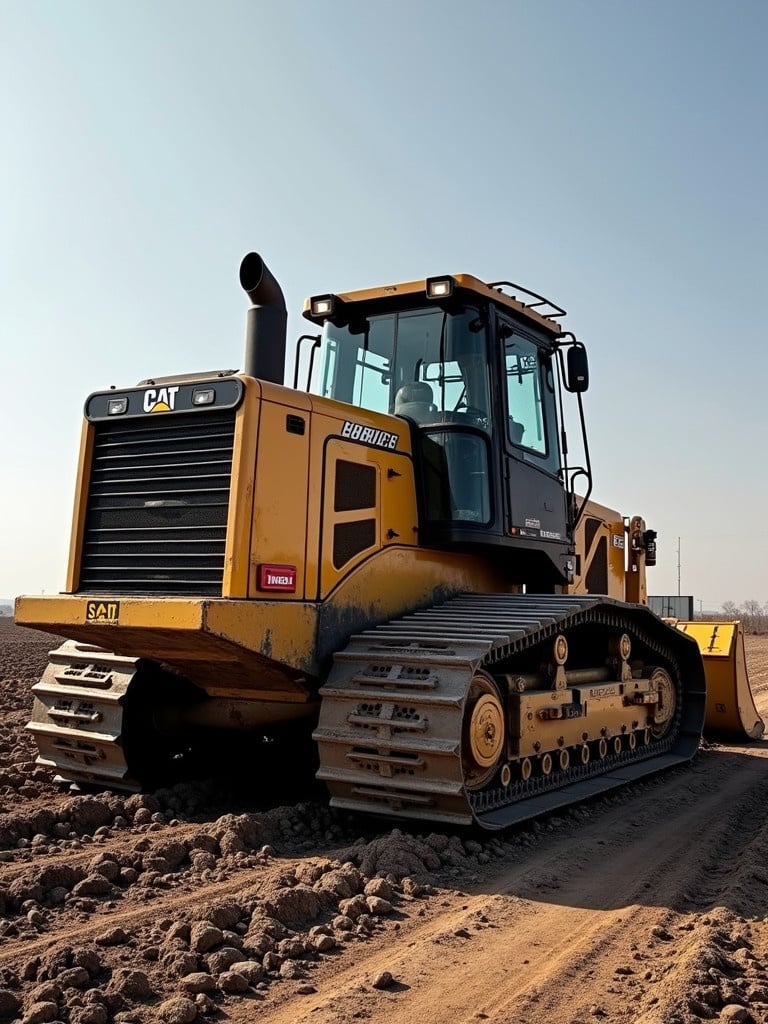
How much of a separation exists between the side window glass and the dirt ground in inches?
112

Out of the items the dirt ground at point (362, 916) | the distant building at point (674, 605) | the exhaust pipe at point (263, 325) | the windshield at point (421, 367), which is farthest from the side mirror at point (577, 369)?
the distant building at point (674, 605)

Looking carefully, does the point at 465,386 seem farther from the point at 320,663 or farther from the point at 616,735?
the point at 616,735

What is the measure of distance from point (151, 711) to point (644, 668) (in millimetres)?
4566

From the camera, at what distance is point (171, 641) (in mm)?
5562

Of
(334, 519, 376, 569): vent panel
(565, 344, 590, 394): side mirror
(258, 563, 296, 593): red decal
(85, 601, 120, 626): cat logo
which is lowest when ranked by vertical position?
(85, 601, 120, 626): cat logo

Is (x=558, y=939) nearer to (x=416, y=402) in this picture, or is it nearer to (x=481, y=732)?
(x=481, y=732)

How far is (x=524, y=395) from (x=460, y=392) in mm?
828

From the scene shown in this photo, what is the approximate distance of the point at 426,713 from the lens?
541 centimetres

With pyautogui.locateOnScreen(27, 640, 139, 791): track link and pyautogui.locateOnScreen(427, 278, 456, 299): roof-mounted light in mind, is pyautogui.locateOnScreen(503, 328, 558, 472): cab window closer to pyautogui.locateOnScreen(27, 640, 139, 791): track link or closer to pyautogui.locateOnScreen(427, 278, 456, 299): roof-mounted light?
pyautogui.locateOnScreen(427, 278, 456, 299): roof-mounted light

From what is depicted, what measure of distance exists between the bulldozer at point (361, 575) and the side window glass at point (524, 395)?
3 cm

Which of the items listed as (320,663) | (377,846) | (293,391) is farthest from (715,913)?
(293,391)

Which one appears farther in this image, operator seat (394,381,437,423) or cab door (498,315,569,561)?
cab door (498,315,569,561)

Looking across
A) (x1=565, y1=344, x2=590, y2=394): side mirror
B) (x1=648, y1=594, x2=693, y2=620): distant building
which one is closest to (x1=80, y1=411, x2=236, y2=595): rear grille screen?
(x1=565, y1=344, x2=590, y2=394): side mirror

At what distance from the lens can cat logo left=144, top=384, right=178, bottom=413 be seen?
6.05 meters
